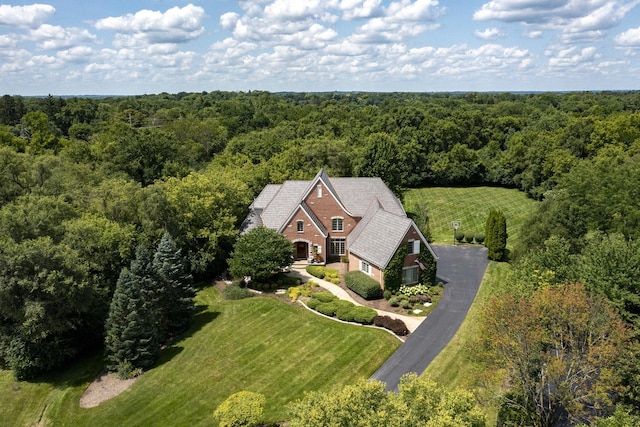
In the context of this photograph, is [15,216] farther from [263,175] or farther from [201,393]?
[263,175]

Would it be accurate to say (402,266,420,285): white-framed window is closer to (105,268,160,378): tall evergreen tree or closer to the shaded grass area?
the shaded grass area

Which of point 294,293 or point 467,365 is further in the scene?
point 294,293

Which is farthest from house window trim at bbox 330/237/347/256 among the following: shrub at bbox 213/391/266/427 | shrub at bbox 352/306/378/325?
shrub at bbox 213/391/266/427

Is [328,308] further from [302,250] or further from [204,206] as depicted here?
[204,206]

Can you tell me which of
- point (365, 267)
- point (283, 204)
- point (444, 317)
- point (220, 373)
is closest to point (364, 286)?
point (365, 267)

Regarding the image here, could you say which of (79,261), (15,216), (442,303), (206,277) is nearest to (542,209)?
(442,303)
